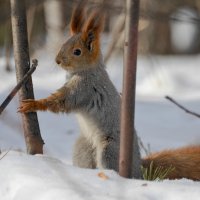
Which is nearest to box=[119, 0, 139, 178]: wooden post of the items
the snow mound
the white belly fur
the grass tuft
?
the snow mound

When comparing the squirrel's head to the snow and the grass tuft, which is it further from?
the grass tuft

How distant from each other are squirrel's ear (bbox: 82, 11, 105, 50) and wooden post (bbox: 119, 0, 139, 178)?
596mm

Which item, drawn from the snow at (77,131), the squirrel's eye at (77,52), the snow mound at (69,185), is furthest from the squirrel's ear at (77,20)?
the snow mound at (69,185)

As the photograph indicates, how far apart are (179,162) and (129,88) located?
0.81 m

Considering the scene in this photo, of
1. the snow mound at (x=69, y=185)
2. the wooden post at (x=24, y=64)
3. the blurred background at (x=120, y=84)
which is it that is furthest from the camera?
the blurred background at (x=120, y=84)

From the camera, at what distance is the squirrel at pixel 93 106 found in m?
3.20

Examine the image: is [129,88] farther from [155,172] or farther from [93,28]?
[93,28]

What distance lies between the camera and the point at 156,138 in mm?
5496

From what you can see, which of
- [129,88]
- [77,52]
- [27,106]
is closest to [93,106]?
[77,52]

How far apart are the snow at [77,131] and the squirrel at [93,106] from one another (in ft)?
0.99

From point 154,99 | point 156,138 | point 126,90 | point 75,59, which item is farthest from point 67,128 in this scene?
point 126,90

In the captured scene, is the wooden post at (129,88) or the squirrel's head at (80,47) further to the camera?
the squirrel's head at (80,47)

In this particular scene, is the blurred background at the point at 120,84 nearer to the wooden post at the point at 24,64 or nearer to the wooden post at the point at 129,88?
the wooden post at the point at 24,64

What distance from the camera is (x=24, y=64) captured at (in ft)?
9.83
